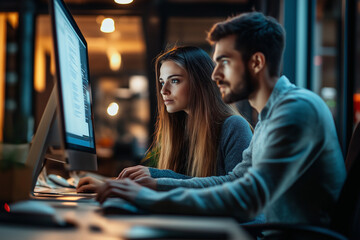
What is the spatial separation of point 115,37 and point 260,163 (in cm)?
803

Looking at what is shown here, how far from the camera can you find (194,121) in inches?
67.1

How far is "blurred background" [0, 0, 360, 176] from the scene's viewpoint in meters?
2.77

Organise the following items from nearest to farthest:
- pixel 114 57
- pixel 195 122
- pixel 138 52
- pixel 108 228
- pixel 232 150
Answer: pixel 108 228
pixel 232 150
pixel 195 122
pixel 114 57
pixel 138 52

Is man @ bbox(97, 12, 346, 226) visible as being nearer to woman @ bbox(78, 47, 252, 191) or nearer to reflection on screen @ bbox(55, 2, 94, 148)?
reflection on screen @ bbox(55, 2, 94, 148)

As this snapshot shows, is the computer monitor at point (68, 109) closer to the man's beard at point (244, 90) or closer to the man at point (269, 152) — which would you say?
the man at point (269, 152)

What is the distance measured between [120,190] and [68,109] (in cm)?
28

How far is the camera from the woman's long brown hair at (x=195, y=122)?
1636 millimetres

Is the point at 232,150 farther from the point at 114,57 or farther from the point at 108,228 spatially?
the point at 114,57

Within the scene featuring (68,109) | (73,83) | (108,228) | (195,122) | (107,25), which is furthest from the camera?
(107,25)

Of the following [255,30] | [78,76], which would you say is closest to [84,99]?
[78,76]

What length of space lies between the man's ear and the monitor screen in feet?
1.71

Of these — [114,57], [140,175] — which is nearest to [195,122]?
[140,175]

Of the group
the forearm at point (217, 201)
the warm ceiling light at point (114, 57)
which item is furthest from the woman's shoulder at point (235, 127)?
the warm ceiling light at point (114, 57)

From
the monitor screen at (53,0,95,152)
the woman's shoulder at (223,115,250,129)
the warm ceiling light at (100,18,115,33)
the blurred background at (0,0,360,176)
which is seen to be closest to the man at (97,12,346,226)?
the monitor screen at (53,0,95,152)
